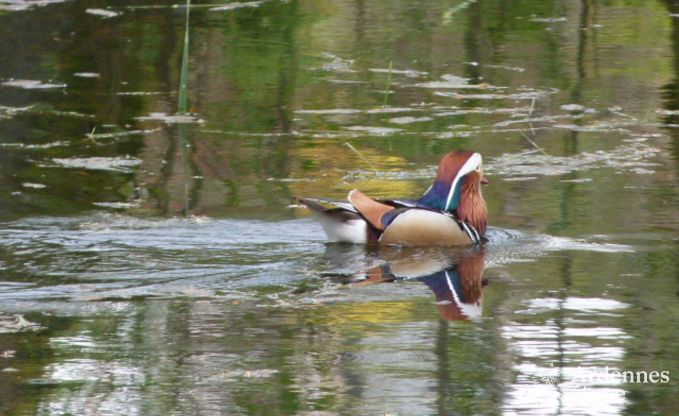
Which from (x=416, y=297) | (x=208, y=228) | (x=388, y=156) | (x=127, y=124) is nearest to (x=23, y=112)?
(x=127, y=124)

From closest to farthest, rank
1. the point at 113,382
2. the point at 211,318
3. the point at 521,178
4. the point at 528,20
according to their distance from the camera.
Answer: the point at 113,382 < the point at 211,318 < the point at 521,178 < the point at 528,20

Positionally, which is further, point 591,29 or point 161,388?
point 591,29

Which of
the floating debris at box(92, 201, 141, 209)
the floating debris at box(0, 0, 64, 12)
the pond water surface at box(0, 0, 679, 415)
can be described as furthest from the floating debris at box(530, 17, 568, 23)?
the floating debris at box(92, 201, 141, 209)

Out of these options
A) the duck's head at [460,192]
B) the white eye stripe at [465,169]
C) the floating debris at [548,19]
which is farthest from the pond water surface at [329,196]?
the white eye stripe at [465,169]

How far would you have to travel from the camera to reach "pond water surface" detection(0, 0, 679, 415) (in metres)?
6.61

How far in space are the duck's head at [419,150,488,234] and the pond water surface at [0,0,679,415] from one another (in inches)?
8.8

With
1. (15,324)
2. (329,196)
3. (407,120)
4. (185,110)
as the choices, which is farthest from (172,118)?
(15,324)

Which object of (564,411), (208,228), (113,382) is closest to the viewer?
(564,411)

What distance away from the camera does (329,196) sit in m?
10.4

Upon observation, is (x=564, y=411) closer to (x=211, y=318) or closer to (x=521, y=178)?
(x=211, y=318)

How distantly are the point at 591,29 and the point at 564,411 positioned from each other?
36.2ft

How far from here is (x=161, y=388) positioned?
253 inches

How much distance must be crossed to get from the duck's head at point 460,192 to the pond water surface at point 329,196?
22cm

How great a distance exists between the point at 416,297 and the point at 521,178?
295 centimetres
